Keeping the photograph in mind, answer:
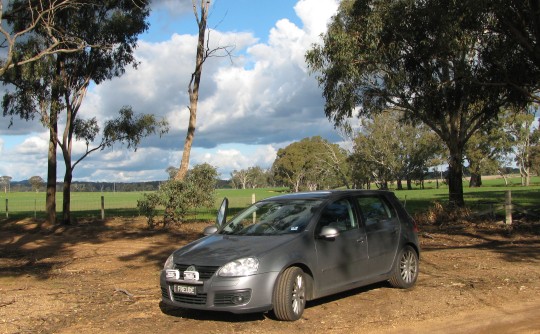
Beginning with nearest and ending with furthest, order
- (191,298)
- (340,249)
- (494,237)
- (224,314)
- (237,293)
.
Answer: (237,293), (191,298), (224,314), (340,249), (494,237)

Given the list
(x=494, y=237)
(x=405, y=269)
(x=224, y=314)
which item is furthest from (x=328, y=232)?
(x=494, y=237)


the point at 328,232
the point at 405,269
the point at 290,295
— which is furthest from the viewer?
the point at 405,269

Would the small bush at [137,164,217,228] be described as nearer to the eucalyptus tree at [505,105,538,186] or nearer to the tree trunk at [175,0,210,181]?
the tree trunk at [175,0,210,181]

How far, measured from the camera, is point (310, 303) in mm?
6949

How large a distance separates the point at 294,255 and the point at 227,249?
2.58 feet

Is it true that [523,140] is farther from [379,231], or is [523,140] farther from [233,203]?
[379,231]

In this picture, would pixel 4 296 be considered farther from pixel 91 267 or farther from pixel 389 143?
pixel 389 143

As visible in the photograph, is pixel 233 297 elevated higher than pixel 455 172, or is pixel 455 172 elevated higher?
pixel 455 172

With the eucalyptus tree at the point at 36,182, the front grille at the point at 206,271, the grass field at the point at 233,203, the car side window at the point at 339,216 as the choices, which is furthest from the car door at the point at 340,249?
the eucalyptus tree at the point at 36,182

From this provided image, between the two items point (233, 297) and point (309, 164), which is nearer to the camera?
point (233, 297)

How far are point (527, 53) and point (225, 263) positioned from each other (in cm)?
1327

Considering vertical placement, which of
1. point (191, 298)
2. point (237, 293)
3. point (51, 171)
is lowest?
point (191, 298)

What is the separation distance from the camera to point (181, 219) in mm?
19281

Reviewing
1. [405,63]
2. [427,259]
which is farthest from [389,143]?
[427,259]
